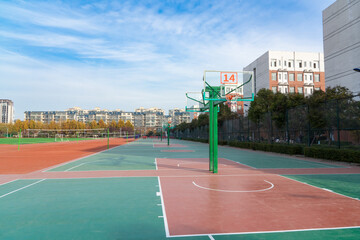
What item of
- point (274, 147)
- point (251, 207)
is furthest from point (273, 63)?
point (251, 207)

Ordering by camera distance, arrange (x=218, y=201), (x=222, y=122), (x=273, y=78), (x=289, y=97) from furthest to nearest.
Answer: (x=273, y=78)
(x=222, y=122)
(x=289, y=97)
(x=218, y=201)

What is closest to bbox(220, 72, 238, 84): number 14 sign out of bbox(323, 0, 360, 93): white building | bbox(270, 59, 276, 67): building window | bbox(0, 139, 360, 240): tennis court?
bbox(0, 139, 360, 240): tennis court

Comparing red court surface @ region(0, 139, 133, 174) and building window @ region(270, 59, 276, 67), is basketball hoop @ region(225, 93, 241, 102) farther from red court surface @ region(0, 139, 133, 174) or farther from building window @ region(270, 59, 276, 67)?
building window @ region(270, 59, 276, 67)

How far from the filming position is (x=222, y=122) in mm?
46000

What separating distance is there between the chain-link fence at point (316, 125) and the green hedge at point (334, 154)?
611 mm

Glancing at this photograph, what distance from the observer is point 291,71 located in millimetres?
63156

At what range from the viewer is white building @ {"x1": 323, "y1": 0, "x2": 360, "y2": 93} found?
3638cm

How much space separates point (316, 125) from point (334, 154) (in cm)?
366

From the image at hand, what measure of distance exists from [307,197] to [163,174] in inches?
242

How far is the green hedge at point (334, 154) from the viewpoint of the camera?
50.7 ft

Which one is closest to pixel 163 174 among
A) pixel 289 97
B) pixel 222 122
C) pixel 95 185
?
pixel 95 185

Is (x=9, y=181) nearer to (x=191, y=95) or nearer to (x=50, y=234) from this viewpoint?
(x=50, y=234)

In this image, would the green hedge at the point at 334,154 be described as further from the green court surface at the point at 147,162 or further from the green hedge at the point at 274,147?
the green hedge at the point at 274,147

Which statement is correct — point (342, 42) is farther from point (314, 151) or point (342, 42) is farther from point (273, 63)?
point (314, 151)
